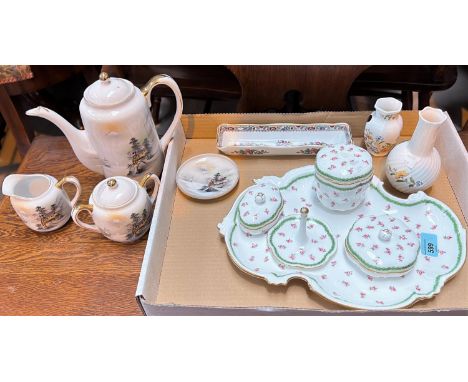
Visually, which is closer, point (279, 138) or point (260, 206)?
point (260, 206)

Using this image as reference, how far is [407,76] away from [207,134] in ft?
2.50

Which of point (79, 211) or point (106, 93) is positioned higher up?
point (106, 93)

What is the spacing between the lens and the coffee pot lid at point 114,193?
80 centimetres

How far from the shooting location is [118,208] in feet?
2.63

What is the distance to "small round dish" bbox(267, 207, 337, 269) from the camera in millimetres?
805

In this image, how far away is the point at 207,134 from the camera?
109cm

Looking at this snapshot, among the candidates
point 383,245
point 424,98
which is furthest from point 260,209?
point 424,98

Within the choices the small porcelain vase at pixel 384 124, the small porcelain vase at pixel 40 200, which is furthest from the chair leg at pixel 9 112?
the small porcelain vase at pixel 384 124

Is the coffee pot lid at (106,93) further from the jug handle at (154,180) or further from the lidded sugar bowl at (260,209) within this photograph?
the lidded sugar bowl at (260,209)

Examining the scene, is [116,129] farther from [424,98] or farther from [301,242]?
[424,98]

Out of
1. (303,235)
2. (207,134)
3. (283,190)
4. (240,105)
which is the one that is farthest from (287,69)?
(303,235)

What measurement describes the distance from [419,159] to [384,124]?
12 centimetres

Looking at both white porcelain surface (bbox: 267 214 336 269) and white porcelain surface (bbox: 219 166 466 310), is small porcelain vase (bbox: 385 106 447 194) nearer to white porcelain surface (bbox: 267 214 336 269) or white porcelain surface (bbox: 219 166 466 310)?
white porcelain surface (bbox: 219 166 466 310)

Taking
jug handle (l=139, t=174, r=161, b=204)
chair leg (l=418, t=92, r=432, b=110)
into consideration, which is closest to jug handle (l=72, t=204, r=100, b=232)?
jug handle (l=139, t=174, r=161, b=204)
